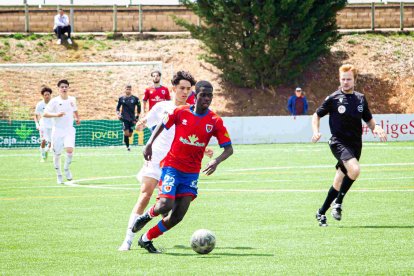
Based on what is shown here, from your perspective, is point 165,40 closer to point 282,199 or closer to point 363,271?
point 282,199

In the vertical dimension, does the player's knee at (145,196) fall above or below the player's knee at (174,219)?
above

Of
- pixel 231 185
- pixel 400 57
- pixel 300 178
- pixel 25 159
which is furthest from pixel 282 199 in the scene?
pixel 400 57

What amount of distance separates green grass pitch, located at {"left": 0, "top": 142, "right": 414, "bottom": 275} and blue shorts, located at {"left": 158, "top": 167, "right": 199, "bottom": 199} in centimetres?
69

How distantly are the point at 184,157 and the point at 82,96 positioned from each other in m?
38.4

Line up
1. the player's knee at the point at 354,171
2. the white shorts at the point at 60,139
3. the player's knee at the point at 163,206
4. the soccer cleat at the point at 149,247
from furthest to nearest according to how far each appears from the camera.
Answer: the white shorts at the point at 60,139
the player's knee at the point at 354,171
the soccer cleat at the point at 149,247
the player's knee at the point at 163,206

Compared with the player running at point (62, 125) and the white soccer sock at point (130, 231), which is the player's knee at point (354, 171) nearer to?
the white soccer sock at point (130, 231)

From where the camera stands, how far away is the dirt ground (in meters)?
48.7

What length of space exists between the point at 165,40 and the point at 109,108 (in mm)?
9622

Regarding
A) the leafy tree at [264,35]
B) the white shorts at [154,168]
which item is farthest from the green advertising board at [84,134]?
the white shorts at [154,168]

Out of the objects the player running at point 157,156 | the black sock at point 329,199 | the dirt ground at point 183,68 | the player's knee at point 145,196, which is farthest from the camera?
the dirt ground at point 183,68

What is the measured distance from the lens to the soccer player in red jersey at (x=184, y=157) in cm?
1059

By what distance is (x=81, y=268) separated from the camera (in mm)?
9477

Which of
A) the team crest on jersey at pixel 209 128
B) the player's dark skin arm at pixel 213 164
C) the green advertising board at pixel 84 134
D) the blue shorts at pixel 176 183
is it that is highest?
the team crest on jersey at pixel 209 128

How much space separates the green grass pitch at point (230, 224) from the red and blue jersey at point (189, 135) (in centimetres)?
102
